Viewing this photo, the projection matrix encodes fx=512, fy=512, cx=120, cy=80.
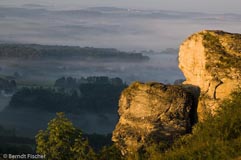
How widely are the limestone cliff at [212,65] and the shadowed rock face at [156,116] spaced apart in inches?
67.1

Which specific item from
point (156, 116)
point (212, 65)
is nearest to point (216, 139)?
point (156, 116)

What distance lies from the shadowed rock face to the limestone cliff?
1704 mm

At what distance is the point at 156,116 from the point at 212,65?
6.95 meters

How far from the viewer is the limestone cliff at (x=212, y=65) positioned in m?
45.4

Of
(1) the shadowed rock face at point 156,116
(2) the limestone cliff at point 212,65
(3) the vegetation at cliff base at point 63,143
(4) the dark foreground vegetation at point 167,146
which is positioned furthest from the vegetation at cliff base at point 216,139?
(3) the vegetation at cliff base at point 63,143

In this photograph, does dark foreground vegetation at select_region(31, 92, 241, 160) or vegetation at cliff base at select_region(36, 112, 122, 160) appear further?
vegetation at cliff base at select_region(36, 112, 122, 160)

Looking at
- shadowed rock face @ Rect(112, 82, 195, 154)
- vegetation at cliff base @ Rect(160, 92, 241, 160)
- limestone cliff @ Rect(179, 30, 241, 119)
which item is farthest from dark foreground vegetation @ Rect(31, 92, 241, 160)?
limestone cliff @ Rect(179, 30, 241, 119)

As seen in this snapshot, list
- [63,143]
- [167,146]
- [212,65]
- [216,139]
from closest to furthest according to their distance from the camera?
[216,139]
[63,143]
[167,146]
[212,65]

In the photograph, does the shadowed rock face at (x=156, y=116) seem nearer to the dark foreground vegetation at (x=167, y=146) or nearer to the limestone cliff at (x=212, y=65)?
the limestone cliff at (x=212, y=65)

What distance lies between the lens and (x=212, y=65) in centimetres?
4678

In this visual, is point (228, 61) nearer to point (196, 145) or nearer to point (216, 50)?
point (216, 50)

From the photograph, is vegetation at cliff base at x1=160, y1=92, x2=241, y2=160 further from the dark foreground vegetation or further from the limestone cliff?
the limestone cliff

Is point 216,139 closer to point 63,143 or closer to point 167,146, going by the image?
point 167,146

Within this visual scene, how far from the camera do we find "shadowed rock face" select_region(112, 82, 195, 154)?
4584 cm
